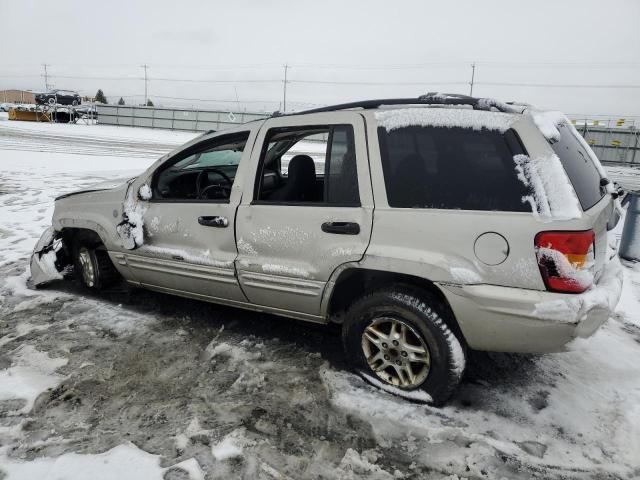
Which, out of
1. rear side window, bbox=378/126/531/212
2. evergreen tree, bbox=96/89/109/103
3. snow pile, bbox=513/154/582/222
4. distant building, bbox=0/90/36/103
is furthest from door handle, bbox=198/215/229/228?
evergreen tree, bbox=96/89/109/103

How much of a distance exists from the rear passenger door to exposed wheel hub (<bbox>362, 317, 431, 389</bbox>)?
0.43 m

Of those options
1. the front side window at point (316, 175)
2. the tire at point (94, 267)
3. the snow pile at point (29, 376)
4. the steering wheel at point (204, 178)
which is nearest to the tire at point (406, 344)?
the front side window at point (316, 175)

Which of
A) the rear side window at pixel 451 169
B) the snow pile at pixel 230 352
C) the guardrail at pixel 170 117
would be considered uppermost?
the guardrail at pixel 170 117

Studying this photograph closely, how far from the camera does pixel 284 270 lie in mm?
3166

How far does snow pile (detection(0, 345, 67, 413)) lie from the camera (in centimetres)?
287

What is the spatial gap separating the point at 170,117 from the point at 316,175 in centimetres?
3423

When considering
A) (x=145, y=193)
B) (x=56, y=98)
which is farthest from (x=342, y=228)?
(x=56, y=98)

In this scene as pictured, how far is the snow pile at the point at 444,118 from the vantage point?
2598 millimetres

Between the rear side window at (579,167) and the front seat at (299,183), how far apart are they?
62.6 inches

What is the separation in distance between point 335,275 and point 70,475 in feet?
5.63

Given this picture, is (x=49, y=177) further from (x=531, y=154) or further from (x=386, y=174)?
(x=531, y=154)

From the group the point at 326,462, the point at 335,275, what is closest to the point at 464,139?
the point at 335,275

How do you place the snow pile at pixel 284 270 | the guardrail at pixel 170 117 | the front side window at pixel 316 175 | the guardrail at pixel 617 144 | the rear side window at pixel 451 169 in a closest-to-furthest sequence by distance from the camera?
the rear side window at pixel 451 169 < the front side window at pixel 316 175 < the snow pile at pixel 284 270 < the guardrail at pixel 617 144 < the guardrail at pixel 170 117

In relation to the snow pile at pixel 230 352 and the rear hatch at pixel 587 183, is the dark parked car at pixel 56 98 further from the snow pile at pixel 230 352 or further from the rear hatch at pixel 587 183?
the rear hatch at pixel 587 183
